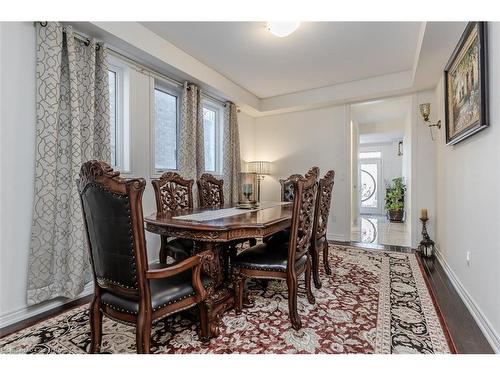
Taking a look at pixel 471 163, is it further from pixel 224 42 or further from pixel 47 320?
pixel 47 320

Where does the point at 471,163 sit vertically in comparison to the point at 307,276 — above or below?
above

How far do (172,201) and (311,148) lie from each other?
292cm

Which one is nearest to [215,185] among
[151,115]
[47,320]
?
[151,115]

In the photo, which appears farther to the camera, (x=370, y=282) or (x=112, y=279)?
(x=370, y=282)

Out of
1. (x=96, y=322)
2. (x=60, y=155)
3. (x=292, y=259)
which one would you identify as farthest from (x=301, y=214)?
Result: (x=60, y=155)

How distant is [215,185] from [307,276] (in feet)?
A: 5.31

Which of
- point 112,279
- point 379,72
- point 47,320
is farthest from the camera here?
point 379,72

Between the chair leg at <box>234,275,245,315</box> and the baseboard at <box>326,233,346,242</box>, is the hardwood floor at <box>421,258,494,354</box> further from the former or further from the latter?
the baseboard at <box>326,233,346,242</box>

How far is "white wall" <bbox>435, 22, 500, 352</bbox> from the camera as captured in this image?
1584 mm

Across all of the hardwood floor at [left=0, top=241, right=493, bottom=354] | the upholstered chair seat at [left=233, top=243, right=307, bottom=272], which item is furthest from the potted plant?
the upholstered chair seat at [left=233, top=243, right=307, bottom=272]

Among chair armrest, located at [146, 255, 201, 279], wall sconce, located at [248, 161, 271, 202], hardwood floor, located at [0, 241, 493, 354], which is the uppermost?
wall sconce, located at [248, 161, 271, 202]

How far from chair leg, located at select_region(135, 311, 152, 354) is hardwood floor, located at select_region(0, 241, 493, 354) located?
1.23 meters
